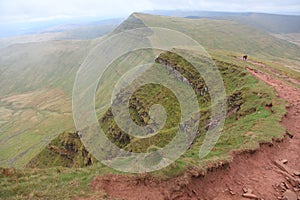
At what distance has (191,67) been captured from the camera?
75.4 m

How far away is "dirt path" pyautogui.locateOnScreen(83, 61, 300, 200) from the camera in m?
15.0

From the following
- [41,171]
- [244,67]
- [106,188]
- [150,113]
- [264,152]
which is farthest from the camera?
[150,113]

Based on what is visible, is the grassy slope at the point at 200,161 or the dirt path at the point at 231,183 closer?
the grassy slope at the point at 200,161

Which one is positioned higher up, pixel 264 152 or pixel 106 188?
pixel 106 188

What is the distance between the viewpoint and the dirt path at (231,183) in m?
15.0

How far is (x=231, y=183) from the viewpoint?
659 inches

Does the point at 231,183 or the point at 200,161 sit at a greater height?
the point at 200,161

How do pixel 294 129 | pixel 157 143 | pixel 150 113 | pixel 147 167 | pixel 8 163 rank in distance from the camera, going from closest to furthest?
1. pixel 147 167
2. pixel 294 129
3. pixel 157 143
4. pixel 150 113
5. pixel 8 163

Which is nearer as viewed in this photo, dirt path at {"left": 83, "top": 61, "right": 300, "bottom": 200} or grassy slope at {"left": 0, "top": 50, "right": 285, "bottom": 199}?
grassy slope at {"left": 0, "top": 50, "right": 285, "bottom": 199}

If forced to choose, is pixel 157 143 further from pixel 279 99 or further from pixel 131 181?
pixel 131 181

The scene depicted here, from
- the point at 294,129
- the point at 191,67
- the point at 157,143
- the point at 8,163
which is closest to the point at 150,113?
the point at 191,67

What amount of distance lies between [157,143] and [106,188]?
31.1 m

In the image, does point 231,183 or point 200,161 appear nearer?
point 231,183

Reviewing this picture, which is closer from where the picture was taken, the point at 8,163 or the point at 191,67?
the point at 191,67
